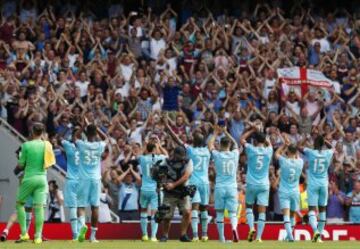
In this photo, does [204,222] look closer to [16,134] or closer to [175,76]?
[16,134]

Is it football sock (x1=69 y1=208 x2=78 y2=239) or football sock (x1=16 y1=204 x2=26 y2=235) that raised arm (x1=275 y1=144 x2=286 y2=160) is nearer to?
football sock (x1=69 y1=208 x2=78 y2=239)

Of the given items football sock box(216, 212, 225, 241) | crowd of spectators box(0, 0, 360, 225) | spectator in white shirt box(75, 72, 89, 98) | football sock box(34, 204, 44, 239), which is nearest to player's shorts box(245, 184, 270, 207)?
football sock box(216, 212, 225, 241)

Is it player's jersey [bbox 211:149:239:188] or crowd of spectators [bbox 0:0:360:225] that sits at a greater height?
crowd of spectators [bbox 0:0:360:225]

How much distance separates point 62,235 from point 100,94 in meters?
5.14

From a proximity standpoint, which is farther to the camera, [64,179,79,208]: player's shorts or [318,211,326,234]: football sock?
[318,211,326,234]: football sock

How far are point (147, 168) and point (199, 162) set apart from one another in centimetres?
122

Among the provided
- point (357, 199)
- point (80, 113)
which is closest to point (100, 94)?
point (80, 113)

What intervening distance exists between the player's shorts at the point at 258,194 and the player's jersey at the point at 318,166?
1.11 metres

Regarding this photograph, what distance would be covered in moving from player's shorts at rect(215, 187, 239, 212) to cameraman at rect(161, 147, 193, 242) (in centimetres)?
98

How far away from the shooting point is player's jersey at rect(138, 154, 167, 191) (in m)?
34.3

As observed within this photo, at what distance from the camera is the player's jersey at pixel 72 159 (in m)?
32.9

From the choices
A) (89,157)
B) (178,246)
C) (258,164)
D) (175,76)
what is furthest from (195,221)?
(175,76)

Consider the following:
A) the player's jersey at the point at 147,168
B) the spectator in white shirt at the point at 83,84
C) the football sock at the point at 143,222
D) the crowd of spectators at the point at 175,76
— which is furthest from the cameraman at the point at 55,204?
the spectator in white shirt at the point at 83,84

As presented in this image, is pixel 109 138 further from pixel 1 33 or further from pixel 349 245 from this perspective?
pixel 349 245
